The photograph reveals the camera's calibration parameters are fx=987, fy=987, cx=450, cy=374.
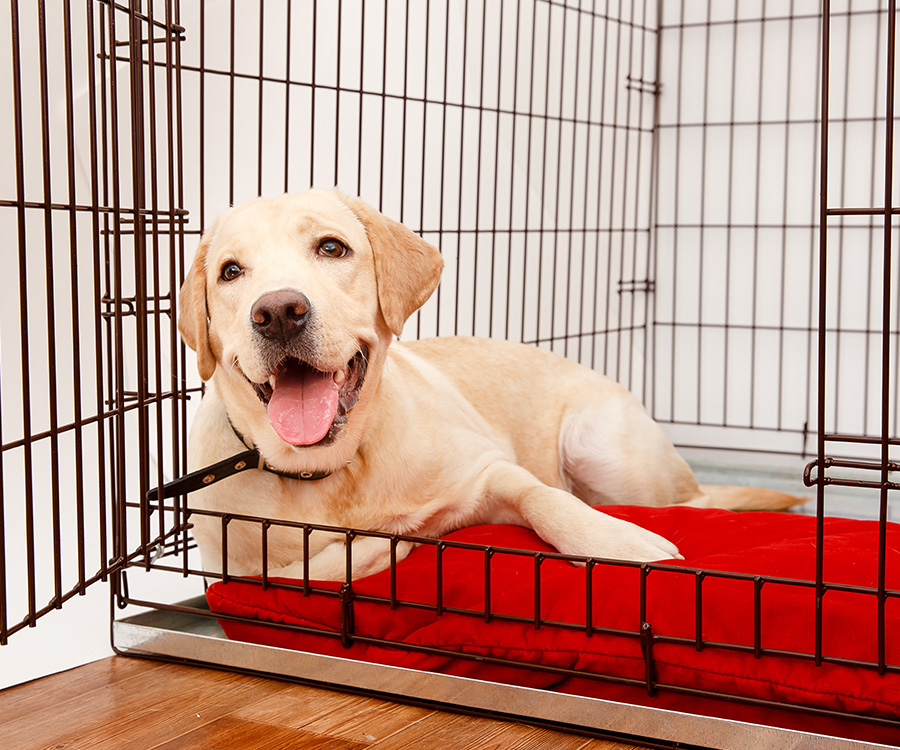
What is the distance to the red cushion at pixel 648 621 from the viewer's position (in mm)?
1454

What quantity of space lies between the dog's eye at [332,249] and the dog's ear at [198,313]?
0.76 ft

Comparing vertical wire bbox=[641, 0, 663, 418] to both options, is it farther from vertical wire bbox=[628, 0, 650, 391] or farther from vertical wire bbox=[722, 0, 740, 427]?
vertical wire bbox=[722, 0, 740, 427]

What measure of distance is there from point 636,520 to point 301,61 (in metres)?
1.82

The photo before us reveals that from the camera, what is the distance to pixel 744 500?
9.11 feet

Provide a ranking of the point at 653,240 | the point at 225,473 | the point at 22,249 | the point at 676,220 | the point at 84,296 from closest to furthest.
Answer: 1. the point at 22,249
2. the point at 225,473
3. the point at 84,296
4. the point at 676,220
5. the point at 653,240

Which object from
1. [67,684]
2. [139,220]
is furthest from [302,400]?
[67,684]

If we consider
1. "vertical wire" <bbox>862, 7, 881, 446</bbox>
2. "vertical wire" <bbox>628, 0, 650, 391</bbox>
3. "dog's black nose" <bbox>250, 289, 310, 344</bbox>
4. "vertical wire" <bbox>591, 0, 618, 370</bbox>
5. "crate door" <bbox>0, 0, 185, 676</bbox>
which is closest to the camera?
"dog's black nose" <bbox>250, 289, 310, 344</bbox>

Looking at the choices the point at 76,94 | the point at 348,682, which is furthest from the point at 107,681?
the point at 76,94

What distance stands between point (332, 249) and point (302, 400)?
29cm

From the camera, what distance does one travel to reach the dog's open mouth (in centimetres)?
170

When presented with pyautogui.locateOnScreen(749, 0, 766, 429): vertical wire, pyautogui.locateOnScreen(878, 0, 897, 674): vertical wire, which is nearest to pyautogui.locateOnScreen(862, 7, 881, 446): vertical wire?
pyautogui.locateOnScreen(749, 0, 766, 429): vertical wire

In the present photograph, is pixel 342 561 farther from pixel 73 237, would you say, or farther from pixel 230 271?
pixel 73 237

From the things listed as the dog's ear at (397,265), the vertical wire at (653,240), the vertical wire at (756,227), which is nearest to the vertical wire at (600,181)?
the vertical wire at (653,240)

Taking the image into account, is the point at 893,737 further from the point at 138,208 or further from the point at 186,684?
the point at 138,208
